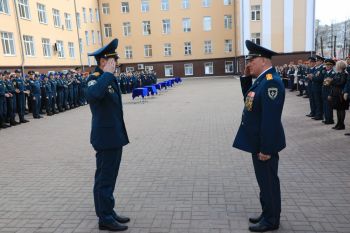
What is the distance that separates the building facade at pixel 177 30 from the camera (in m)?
32.7

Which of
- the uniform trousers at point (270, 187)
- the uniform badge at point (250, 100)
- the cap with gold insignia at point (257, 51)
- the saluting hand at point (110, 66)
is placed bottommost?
the uniform trousers at point (270, 187)

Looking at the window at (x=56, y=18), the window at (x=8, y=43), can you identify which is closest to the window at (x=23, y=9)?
the window at (x=8, y=43)

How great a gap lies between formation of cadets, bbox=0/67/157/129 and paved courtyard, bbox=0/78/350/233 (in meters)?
3.03

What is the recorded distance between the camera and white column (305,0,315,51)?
3578cm

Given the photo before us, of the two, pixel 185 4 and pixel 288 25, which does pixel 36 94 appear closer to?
pixel 288 25

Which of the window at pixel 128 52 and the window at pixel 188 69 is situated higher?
the window at pixel 128 52

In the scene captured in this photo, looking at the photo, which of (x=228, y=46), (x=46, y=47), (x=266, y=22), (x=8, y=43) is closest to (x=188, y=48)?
(x=228, y=46)

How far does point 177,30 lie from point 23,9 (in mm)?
22781

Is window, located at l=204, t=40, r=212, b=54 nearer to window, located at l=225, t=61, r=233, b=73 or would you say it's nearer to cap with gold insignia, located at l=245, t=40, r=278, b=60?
window, located at l=225, t=61, r=233, b=73

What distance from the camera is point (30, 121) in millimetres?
12656

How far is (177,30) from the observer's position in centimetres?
4325

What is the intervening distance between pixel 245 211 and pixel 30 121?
11059 mm

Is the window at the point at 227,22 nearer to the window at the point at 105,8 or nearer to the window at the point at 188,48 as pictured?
the window at the point at 188,48

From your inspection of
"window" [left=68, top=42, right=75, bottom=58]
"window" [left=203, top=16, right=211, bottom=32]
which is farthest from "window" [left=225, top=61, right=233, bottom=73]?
"window" [left=68, top=42, right=75, bottom=58]
